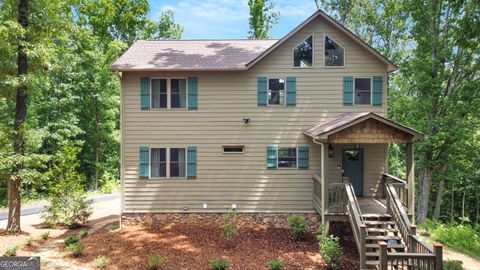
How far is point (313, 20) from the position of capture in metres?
11.9

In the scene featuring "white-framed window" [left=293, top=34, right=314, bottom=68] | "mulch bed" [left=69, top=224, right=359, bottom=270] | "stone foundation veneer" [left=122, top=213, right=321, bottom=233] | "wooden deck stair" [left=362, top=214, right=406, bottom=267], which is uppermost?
"white-framed window" [left=293, top=34, right=314, bottom=68]

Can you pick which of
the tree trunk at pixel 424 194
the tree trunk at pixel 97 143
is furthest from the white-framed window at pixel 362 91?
the tree trunk at pixel 97 143

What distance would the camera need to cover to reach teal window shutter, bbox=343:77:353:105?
1199 centimetres

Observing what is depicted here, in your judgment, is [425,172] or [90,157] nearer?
[425,172]

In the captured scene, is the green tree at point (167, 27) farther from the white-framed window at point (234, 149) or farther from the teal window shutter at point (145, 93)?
the white-framed window at point (234, 149)

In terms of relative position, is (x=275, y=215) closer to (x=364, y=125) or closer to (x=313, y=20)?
(x=364, y=125)

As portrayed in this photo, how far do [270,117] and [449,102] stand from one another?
31.8 ft

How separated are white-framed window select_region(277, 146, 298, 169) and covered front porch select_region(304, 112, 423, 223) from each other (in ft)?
3.28

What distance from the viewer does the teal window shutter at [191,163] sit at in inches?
476

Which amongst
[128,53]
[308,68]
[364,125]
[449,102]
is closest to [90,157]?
[128,53]

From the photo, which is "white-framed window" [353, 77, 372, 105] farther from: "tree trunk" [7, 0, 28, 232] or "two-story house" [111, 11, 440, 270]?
"tree trunk" [7, 0, 28, 232]

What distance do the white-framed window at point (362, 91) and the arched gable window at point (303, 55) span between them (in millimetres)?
1949

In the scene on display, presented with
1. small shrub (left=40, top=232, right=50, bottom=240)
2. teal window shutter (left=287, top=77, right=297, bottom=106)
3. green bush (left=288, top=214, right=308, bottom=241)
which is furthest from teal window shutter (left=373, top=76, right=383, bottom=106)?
small shrub (left=40, top=232, right=50, bottom=240)

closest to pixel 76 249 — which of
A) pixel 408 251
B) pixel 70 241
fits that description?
pixel 70 241
